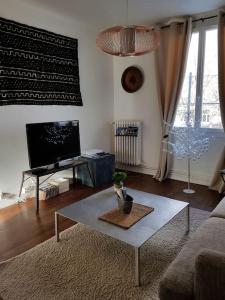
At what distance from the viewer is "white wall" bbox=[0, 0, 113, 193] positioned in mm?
3076

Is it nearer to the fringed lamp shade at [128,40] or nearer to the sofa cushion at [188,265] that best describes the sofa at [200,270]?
the sofa cushion at [188,265]

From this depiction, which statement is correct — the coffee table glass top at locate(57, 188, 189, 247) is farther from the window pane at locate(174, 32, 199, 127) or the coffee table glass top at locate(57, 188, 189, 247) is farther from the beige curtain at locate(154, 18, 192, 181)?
the window pane at locate(174, 32, 199, 127)

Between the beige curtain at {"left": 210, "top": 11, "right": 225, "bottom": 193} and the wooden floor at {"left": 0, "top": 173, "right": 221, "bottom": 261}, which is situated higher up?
the beige curtain at {"left": 210, "top": 11, "right": 225, "bottom": 193}

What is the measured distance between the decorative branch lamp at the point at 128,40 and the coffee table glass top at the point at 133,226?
55.6 inches

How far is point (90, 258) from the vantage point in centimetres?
204

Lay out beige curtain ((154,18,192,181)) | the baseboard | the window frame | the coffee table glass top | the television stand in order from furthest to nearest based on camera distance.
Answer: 1. the baseboard
2. beige curtain ((154,18,192,181))
3. the window frame
4. the television stand
5. the coffee table glass top

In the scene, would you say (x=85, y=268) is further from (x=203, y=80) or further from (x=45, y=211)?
(x=203, y=80)

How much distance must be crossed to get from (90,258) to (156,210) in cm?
68

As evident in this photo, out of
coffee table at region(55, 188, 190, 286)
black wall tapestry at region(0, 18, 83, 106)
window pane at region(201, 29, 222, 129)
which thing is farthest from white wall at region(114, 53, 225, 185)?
coffee table at region(55, 188, 190, 286)

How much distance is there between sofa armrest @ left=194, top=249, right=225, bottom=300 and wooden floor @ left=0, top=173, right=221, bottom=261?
1.65 m

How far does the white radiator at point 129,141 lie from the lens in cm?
430

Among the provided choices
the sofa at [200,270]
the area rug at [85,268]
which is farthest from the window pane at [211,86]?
the sofa at [200,270]

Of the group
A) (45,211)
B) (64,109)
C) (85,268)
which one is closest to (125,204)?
(85,268)

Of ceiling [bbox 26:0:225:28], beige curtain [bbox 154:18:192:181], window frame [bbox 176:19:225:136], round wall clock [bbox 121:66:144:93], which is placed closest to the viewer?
ceiling [bbox 26:0:225:28]
